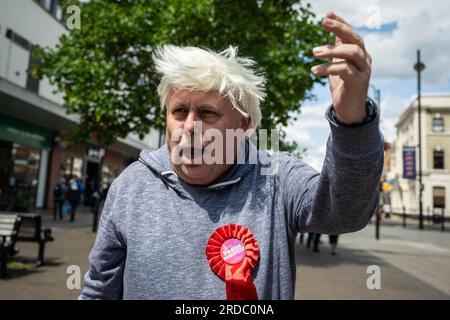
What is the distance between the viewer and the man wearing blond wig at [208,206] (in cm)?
140

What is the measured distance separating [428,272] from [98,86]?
900cm

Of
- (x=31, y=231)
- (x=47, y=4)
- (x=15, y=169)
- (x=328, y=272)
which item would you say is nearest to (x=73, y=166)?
(x=15, y=169)

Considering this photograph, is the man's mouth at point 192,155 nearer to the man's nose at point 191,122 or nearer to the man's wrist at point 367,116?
the man's nose at point 191,122

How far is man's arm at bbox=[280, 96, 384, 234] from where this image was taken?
3.57 ft

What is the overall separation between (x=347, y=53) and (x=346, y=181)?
0.34 m

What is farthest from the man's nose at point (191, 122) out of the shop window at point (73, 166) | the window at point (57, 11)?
the shop window at point (73, 166)

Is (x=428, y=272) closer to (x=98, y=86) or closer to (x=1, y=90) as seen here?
(x=98, y=86)

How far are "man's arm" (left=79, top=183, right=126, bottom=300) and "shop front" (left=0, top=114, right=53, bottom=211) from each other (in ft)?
47.1

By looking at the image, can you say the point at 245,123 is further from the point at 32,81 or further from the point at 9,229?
the point at 32,81

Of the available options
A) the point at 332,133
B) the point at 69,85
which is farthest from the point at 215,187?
the point at 69,85

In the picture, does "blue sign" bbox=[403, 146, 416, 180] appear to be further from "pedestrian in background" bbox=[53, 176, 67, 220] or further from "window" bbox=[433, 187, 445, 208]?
"window" bbox=[433, 187, 445, 208]

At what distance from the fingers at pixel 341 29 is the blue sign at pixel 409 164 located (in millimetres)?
27773

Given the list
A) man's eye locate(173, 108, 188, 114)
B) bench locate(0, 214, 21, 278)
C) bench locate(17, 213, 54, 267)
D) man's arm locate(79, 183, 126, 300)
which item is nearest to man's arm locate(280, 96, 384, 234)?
man's eye locate(173, 108, 188, 114)

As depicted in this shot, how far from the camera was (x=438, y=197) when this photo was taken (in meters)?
45.0
